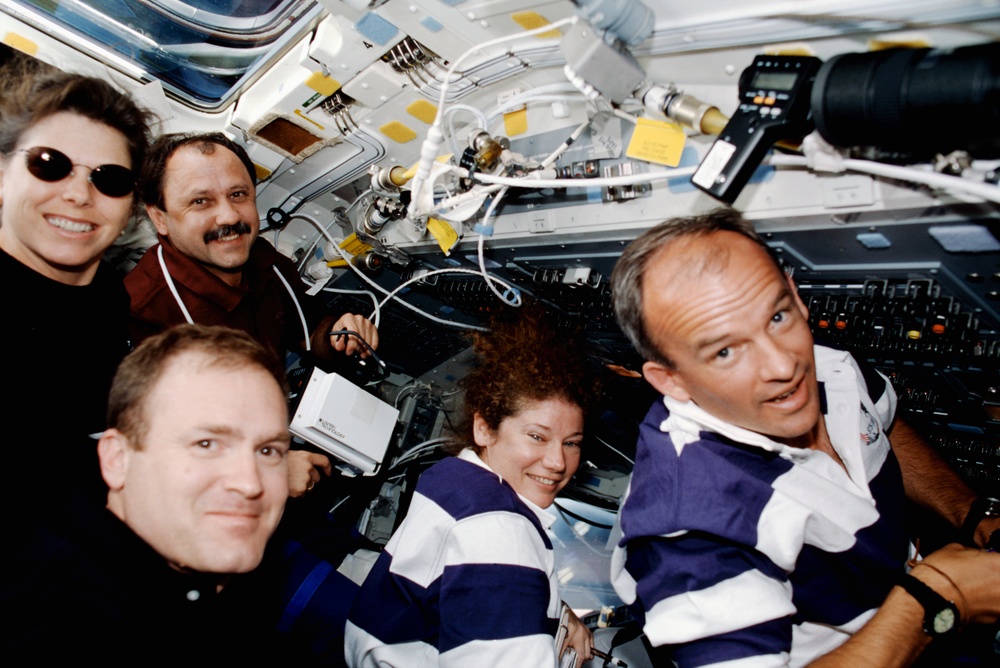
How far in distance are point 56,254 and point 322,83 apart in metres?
0.93

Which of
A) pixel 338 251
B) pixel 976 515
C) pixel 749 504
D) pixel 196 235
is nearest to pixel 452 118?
pixel 338 251

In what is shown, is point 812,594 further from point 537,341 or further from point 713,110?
point 537,341

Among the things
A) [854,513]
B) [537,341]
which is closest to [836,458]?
[854,513]

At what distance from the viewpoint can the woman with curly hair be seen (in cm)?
159

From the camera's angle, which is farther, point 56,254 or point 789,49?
point 56,254

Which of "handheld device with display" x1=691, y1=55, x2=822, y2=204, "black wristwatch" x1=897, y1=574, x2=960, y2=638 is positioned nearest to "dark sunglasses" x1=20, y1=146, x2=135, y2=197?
"handheld device with display" x1=691, y1=55, x2=822, y2=204

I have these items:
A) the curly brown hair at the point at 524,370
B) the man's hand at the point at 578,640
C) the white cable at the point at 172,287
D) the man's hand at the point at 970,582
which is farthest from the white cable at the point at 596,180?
the man's hand at the point at 578,640

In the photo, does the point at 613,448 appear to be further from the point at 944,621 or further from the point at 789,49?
the point at 789,49

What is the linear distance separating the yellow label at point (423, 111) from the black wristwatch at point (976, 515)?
192 cm

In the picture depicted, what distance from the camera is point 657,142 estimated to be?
4.66 ft

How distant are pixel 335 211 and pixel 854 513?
2.18 metres

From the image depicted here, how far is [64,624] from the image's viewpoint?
1.10 meters

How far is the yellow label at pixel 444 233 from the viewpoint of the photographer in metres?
2.01

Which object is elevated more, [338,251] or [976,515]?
[338,251]
